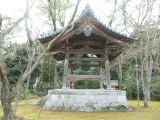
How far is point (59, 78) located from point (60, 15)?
25.3 feet

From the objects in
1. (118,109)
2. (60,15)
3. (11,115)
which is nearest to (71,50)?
(118,109)

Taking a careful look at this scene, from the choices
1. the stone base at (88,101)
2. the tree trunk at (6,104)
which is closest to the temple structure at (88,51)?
the stone base at (88,101)

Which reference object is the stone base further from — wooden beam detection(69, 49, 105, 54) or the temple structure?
wooden beam detection(69, 49, 105, 54)

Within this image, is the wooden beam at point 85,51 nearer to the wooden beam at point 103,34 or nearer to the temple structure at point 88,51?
the temple structure at point 88,51

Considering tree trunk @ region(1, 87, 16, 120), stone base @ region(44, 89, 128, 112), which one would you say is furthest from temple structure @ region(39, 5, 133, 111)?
tree trunk @ region(1, 87, 16, 120)

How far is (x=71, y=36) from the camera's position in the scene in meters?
14.9

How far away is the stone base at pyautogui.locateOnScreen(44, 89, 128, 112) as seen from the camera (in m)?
14.9

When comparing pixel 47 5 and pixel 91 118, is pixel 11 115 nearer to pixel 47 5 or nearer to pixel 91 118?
pixel 91 118

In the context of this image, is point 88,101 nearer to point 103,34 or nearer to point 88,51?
point 88,51

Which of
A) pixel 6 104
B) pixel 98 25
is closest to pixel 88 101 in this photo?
pixel 98 25

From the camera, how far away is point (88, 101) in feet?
49.2

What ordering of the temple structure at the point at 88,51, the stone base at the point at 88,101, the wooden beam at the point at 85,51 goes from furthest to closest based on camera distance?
the wooden beam at the point at 85,51 → the stone base at the point at 88,101 → the temple structure at the point at 88,51

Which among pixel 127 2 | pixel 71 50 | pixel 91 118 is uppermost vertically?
pixel 127 2

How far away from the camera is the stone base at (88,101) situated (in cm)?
1493
